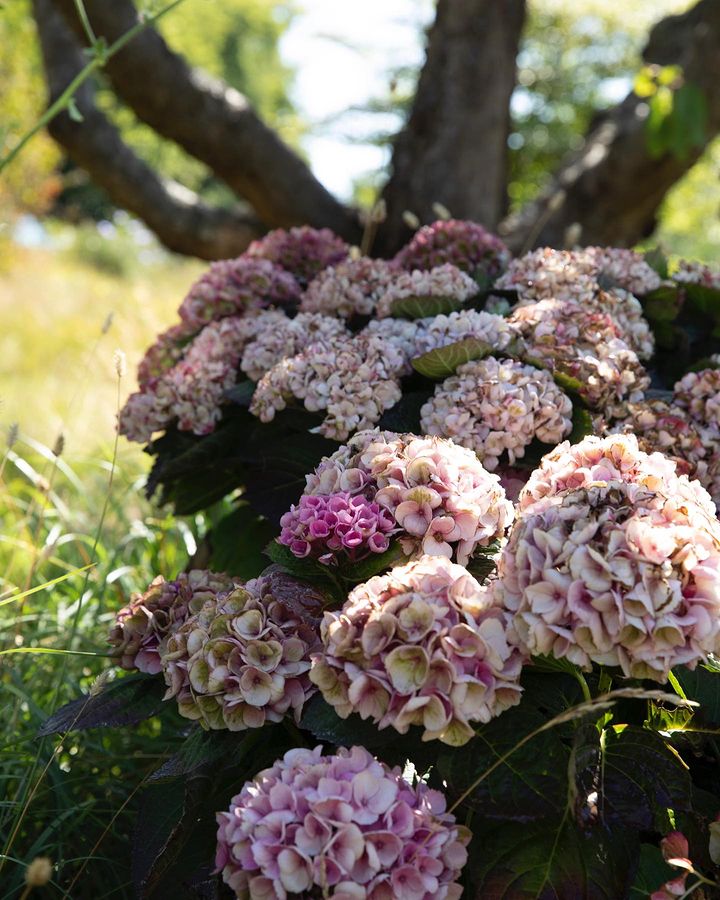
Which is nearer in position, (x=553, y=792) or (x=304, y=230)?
(x=553, y=792)

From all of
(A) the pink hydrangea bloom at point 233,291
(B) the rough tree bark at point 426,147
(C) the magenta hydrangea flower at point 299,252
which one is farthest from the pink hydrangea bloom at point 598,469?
(B) the rough tree bark at point 426,147

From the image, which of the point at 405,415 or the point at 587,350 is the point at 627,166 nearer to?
the point at 587,350

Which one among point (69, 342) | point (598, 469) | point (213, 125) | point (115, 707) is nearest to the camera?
point (598, 469)

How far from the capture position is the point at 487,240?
2584 mm

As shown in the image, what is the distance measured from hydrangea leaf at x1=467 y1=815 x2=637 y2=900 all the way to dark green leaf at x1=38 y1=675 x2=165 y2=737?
621 millimetres

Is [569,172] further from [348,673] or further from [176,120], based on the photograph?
[348,673]

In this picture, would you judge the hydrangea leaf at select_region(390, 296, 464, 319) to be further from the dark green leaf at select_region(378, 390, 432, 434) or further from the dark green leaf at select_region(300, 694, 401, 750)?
the dark green leaf at select_region(300, 694, 401, 750)

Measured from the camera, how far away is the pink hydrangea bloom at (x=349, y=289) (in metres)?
2.33

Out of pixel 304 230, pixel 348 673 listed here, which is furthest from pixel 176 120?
pixel 348 673

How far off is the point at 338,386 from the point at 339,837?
98 centimetres

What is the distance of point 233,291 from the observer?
2510 mm

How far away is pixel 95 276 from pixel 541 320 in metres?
16.7

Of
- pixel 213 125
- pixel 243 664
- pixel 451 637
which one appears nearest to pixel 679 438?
pixel 451 637

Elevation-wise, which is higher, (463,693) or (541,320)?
(541,320)
